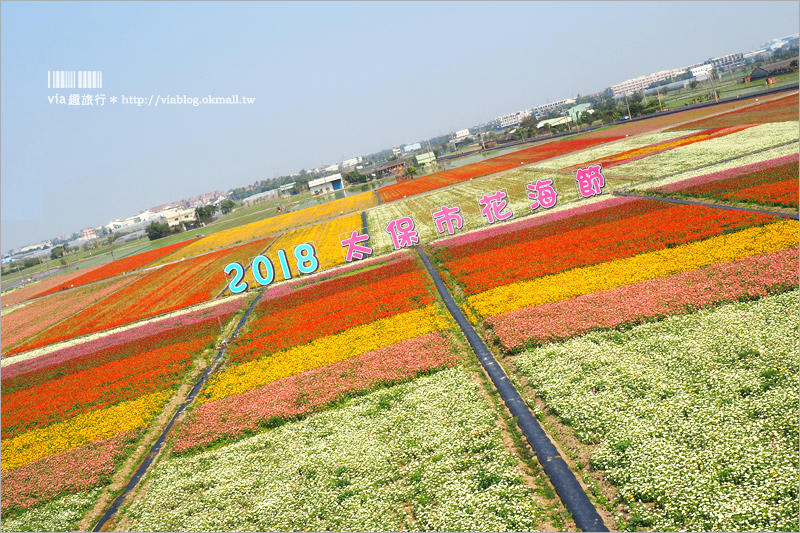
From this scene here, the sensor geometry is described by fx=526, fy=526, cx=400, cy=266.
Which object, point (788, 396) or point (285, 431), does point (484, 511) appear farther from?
point (285, 431)

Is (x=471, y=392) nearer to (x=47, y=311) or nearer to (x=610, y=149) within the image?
(x=47, y=311)

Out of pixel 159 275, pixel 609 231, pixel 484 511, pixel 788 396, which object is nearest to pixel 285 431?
pixel 484 511

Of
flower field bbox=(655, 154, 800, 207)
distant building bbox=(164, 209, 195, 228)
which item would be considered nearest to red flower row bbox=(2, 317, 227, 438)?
flower field bbox=(655, 154, 800, 207)

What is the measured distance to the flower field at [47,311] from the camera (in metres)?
52.6

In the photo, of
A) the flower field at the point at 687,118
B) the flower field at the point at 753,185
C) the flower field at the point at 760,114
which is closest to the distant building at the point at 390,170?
the flower field at the point at 687,118

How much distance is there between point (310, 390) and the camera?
20156mm

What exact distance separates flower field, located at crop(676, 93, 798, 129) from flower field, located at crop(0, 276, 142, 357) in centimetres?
7864

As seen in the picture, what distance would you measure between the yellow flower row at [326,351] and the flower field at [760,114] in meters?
52.8

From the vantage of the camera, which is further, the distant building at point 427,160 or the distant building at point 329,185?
the distant building at point 427,160

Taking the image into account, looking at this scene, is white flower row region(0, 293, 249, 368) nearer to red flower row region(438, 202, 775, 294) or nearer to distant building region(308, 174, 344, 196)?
red flower row region(438, 202, 775, 294)

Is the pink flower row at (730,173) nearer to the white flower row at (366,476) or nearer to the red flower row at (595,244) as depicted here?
the red flower row at (595,244)

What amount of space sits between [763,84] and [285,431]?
118 meters

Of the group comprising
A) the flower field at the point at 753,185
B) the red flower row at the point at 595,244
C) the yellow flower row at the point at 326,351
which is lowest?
the yellow flower row at the point at 326,351

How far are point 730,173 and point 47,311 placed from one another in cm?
7075
